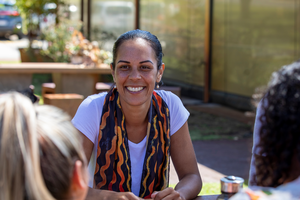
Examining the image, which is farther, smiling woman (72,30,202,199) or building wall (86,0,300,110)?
building wall (86,0,300,110)

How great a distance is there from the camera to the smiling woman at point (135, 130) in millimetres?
2113

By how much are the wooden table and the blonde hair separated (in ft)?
20.0

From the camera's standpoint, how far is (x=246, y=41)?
7652mm

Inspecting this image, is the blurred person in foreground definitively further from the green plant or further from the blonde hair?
the green plant

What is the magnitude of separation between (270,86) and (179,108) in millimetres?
1140

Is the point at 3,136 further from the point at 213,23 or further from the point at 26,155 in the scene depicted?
the point at 213,23

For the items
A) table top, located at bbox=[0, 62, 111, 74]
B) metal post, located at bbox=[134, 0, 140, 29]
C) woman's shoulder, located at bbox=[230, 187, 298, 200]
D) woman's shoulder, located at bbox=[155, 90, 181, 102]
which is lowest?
table top, located at bbox=[0, 62, 111, 74]

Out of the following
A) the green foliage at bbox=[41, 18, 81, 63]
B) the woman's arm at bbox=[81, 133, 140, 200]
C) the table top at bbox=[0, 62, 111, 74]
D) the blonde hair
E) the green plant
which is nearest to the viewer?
the blonde hair

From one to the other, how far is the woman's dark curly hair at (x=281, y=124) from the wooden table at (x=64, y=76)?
598 cm

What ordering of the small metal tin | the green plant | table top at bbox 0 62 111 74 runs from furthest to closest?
the green plant
table top at bbox 0 62 111 74
the small metal tin

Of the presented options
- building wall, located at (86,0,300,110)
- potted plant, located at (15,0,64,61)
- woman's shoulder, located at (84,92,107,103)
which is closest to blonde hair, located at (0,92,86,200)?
woman's shoulder, located at (84,92,107,103)

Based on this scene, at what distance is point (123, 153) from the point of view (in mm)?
2127

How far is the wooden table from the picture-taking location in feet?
23.5

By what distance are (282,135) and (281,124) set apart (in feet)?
0.10
